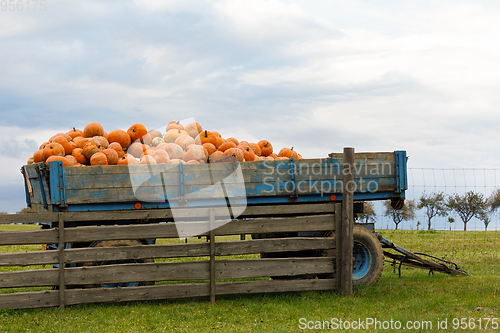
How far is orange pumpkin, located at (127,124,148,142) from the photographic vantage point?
9234mm

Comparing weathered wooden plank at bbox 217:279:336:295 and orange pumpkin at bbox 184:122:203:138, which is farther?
orange pumpkin at bbox 184:122:203:138

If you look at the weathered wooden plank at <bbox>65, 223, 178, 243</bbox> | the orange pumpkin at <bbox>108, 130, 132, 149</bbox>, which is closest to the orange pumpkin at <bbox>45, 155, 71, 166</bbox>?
the orange pumpkin at <bbox>108, 130, 132, 149</bbox>

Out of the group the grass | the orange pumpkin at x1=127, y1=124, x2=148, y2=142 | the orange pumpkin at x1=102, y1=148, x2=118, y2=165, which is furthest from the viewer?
the orange pumpkin at x1=127, y1=124, x2=148, y2=142

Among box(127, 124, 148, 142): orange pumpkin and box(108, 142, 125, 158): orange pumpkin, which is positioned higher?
box(127, 124, 148, 142): orange pumpkin

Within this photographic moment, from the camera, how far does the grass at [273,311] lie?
20.5 ft

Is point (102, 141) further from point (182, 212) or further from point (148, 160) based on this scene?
point (182, 212)

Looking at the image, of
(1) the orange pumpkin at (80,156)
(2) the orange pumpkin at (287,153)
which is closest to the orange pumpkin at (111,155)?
(1) the orange pumpkin at (80,156)

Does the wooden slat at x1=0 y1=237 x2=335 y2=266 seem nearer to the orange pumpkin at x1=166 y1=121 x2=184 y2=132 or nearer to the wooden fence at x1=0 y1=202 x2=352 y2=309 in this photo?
the wooden fence at x1=0 y1=202 x2=352 y2=309

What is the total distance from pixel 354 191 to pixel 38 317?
6286 millimetres

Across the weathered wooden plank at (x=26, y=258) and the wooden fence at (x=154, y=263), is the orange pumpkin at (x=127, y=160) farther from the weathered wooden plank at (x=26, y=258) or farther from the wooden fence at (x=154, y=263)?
the weathered wooden plank at (x=26, y=258)

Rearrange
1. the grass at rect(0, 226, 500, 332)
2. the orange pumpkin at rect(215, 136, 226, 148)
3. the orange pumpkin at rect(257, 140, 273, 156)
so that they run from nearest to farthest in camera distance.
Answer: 1. the grass at rect(0, 226, 500, 332)
2. the orange pumpkin at rect(215, 136, 226, 148)
3. the orange pumpkin at rect(257, 140, 273, 156)

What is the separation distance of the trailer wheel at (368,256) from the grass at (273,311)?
0.25m

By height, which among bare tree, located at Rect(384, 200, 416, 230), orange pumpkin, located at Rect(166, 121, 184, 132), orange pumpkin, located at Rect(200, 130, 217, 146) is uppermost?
orange pumpkin, located at Rect(166, 121, 184, 132)

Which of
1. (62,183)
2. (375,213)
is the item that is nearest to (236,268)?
(62,183)
